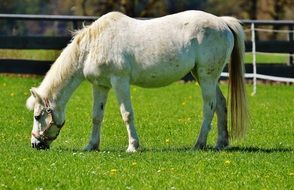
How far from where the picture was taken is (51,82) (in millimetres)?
10422

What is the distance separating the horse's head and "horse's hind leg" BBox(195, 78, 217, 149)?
1.77 m

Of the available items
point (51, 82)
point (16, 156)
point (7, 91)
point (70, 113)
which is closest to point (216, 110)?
point (51, 82)

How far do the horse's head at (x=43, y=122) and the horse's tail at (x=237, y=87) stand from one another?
2.23 metres

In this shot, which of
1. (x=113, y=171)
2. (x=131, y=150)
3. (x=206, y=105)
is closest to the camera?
(x=113, y=171)

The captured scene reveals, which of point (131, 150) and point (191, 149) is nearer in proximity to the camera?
point (131, 150)

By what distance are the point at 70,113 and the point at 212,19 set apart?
5.21 meters

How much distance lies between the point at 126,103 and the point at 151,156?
3.23 ft

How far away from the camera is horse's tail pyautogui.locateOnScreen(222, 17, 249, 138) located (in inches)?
424

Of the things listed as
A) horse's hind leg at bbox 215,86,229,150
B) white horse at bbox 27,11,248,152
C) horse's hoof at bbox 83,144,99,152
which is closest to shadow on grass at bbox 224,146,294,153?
horse's hind leg at bbox 215,86,229,150

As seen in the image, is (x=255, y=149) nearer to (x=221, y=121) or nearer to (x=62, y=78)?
(x=221, y=121)

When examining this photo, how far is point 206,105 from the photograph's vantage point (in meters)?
10.6

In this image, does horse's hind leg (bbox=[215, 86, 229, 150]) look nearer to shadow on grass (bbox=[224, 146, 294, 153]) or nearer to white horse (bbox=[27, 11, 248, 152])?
shadow on grass (bbox=[224, 146, 294, 153])

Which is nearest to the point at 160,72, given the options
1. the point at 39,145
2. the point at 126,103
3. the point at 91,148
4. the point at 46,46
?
the point at 126,103

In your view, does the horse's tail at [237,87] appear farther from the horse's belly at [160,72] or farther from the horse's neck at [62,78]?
the horse's neck at [62,78]
